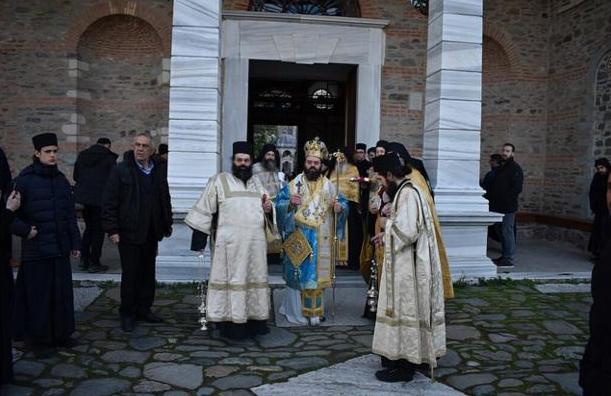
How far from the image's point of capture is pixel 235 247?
4914 millimetres

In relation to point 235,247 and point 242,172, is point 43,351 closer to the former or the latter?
point 235,247

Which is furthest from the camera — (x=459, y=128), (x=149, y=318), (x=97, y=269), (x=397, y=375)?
Result: (x=459, y=128)

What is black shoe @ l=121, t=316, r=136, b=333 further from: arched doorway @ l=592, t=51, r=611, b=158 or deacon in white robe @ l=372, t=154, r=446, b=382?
arched doorway @ l=592, t=51, r=611, b=158

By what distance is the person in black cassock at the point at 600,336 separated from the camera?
242 cm

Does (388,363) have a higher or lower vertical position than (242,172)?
lower

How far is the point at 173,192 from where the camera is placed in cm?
707

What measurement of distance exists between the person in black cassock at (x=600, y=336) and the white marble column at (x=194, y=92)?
5.37 metres

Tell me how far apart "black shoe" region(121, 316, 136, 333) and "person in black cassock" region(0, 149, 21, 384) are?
1.33 meters

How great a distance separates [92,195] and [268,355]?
403 centimetres

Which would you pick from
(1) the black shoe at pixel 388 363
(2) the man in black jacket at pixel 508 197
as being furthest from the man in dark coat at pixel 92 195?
(2) the man in black jacket at pixel 508 197

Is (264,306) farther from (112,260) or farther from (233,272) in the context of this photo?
(112,260)

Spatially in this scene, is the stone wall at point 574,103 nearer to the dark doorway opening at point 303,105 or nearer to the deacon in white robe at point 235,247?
the dark doorway opening at point 303,105

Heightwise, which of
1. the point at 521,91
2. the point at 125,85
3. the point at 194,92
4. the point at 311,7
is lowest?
the point at 194,92

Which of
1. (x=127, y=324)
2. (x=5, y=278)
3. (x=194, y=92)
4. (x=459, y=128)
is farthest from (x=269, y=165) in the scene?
(x=5, y=278)
